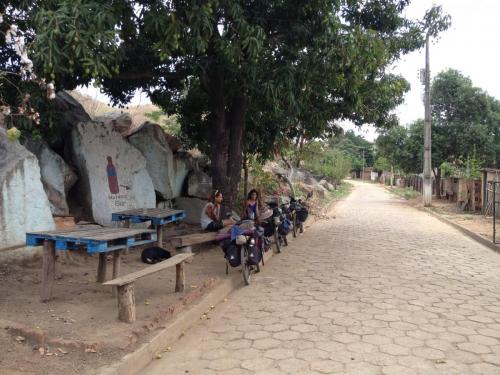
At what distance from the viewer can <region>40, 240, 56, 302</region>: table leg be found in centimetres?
503

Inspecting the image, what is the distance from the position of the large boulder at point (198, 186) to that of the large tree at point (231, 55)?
3.02ft

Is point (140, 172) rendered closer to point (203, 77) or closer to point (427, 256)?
point (203, 77)

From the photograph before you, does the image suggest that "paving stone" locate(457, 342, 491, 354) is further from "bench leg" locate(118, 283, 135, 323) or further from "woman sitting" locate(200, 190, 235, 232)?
"woman sitting" locate(200, 190, 235, 232)

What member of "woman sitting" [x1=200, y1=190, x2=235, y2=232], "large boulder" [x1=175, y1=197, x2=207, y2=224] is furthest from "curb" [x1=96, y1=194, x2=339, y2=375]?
"large boulder" [x1=175, y1=197, x2=207, y2=224]

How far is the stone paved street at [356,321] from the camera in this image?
411cm

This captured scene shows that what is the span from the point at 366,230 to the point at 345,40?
7598 mm

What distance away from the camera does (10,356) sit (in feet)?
12.4

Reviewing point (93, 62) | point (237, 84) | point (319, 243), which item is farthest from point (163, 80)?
point (93, 62)

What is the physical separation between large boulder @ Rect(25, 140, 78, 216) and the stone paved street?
12.0 feet

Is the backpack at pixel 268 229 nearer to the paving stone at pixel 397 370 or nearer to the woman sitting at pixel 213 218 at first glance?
the woman sitting at pixel 213 218

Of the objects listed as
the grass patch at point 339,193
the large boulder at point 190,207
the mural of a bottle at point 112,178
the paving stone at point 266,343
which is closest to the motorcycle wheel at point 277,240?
the large boulder at point 190,207

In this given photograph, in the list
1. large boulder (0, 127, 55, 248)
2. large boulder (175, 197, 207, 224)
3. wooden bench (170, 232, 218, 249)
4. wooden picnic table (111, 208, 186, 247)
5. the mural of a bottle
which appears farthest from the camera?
large boulder (175, 197, 207, 224)

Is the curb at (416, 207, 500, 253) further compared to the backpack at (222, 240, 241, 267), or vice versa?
the curb at (416, 207, 500, 253)

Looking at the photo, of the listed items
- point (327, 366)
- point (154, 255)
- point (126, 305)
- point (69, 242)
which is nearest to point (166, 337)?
point (126, 305)
